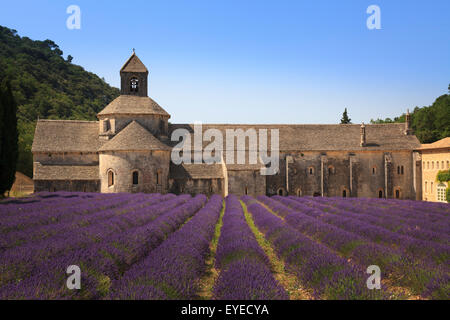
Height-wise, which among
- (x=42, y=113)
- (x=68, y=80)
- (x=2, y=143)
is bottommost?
(x=2, y=143)

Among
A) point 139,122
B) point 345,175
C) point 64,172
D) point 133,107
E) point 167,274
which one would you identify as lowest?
point 167,274

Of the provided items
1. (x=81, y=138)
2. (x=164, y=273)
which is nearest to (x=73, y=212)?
(x=164, y=273)

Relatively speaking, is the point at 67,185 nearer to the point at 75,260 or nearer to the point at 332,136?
the point at 332,136

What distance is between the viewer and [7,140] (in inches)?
977

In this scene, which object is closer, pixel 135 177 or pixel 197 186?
pixel 135 177

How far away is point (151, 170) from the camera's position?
95.8ft

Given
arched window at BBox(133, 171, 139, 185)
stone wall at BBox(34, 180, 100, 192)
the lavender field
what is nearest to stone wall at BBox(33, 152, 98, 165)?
stone wall at BBox(34, 180, 100, 192)

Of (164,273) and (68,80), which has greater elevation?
(68,80)

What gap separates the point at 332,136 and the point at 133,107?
19667mm

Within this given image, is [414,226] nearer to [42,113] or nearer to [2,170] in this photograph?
[2,170]

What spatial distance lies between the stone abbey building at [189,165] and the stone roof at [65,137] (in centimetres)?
8

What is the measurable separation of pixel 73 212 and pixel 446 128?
54151 millimetres

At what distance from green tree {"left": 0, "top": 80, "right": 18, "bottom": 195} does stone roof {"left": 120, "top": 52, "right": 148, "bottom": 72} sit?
37.1 ft

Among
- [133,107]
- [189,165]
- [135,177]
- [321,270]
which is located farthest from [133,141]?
[321,270]
